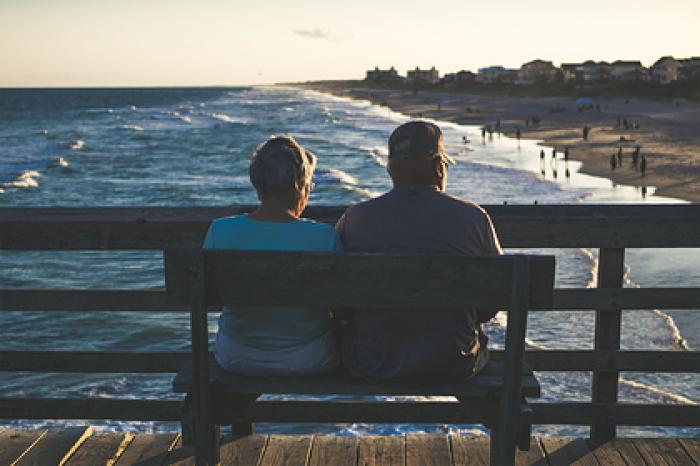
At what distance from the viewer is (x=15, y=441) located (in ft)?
12.7

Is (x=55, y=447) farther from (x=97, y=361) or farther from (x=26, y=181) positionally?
(x=26, y=181)

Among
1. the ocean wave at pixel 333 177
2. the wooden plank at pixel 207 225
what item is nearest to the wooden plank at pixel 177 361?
the wooden plank at pixel 207 225

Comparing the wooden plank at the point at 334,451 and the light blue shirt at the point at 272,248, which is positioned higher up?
the light blue shirt at the point at 272,248

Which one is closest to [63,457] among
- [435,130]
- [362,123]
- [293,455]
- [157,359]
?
[157,359]

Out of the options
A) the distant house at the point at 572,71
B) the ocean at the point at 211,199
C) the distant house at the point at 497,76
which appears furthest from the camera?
the distant house at the point at 497,76

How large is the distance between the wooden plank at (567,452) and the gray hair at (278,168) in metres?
1.89

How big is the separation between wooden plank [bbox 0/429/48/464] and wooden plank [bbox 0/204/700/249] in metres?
1.03

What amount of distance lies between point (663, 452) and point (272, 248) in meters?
2.25

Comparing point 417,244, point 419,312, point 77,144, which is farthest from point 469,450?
point 77,144

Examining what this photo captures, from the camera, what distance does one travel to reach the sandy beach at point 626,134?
30.3 metres

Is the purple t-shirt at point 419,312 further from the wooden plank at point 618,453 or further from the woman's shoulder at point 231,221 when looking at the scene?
the wooden plank at point 618,453

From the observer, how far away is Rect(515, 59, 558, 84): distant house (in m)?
158

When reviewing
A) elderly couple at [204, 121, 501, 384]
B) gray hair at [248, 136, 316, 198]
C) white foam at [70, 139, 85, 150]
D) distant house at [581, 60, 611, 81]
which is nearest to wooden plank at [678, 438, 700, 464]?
elderly couple at [204, 121, 501, 384]

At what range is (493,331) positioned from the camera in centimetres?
972
